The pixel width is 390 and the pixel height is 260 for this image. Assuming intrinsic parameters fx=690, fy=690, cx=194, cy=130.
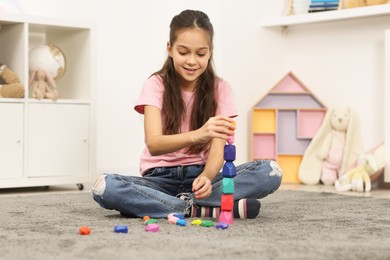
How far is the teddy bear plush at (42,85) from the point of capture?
2.34 m

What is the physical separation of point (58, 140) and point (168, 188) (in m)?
0.88

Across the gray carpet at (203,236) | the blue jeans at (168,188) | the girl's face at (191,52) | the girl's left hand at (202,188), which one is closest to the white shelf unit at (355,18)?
the gray carpet at (203,236)

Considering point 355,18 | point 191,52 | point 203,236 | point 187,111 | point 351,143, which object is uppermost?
point 355,18

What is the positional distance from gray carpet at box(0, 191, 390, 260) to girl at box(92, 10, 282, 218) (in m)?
0.06

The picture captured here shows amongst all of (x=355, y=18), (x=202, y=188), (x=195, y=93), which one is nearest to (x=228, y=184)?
(x=202, y=188)

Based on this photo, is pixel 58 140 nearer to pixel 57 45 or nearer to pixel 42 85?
pixel 42 85

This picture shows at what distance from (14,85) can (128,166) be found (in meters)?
0.84

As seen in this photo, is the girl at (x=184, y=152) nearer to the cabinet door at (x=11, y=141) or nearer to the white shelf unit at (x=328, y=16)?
the cabinet door at (x=11, y=141)

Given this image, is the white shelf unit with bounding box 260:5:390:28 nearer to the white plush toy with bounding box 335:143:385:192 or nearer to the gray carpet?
the white plush toy with bounding box 335:143:385:192

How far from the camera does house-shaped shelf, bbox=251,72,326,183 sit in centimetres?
285

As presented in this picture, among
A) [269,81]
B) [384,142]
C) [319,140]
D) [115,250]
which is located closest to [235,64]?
[269,81]

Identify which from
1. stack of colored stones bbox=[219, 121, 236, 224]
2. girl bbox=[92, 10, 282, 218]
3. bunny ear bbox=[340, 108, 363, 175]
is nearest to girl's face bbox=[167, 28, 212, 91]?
girl bbox=[92, 10, 282, 218]

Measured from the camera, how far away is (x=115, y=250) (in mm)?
1058

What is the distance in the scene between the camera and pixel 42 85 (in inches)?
93.0
